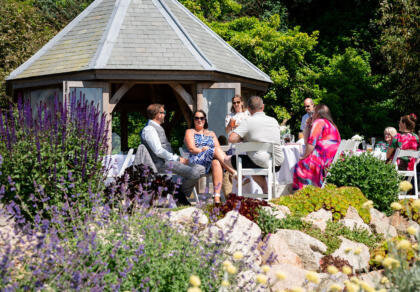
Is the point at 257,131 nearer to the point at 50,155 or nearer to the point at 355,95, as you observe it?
the point at 50,155

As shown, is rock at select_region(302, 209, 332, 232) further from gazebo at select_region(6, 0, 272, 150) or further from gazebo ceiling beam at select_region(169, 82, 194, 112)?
gazebo ceiling beam at select_region(169, 82, 194, 112)

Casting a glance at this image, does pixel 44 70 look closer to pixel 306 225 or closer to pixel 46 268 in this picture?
pixel 306 225

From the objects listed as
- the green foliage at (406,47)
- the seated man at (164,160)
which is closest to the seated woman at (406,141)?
the seated man at (164,160)

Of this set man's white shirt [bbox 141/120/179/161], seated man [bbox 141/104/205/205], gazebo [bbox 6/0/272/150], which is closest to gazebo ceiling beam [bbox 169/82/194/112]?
gazebo [bbox 6/0/272/150]

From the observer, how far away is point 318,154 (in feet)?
22.7

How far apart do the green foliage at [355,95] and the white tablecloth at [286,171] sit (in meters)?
10.5

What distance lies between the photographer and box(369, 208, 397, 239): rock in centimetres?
589

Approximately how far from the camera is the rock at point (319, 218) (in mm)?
5316

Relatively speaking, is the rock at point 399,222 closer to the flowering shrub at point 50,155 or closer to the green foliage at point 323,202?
the green foliage at point 323,202

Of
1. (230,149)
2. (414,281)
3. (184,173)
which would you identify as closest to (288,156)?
(230,149)

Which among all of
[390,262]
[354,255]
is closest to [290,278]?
[354,255]

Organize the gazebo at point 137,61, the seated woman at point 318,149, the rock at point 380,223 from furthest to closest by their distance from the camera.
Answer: the gazebo at point 137,61 → the seated woman at point 318,149 → the rock at point 380,223

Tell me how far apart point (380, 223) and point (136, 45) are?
6766 mm

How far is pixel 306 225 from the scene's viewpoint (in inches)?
203
